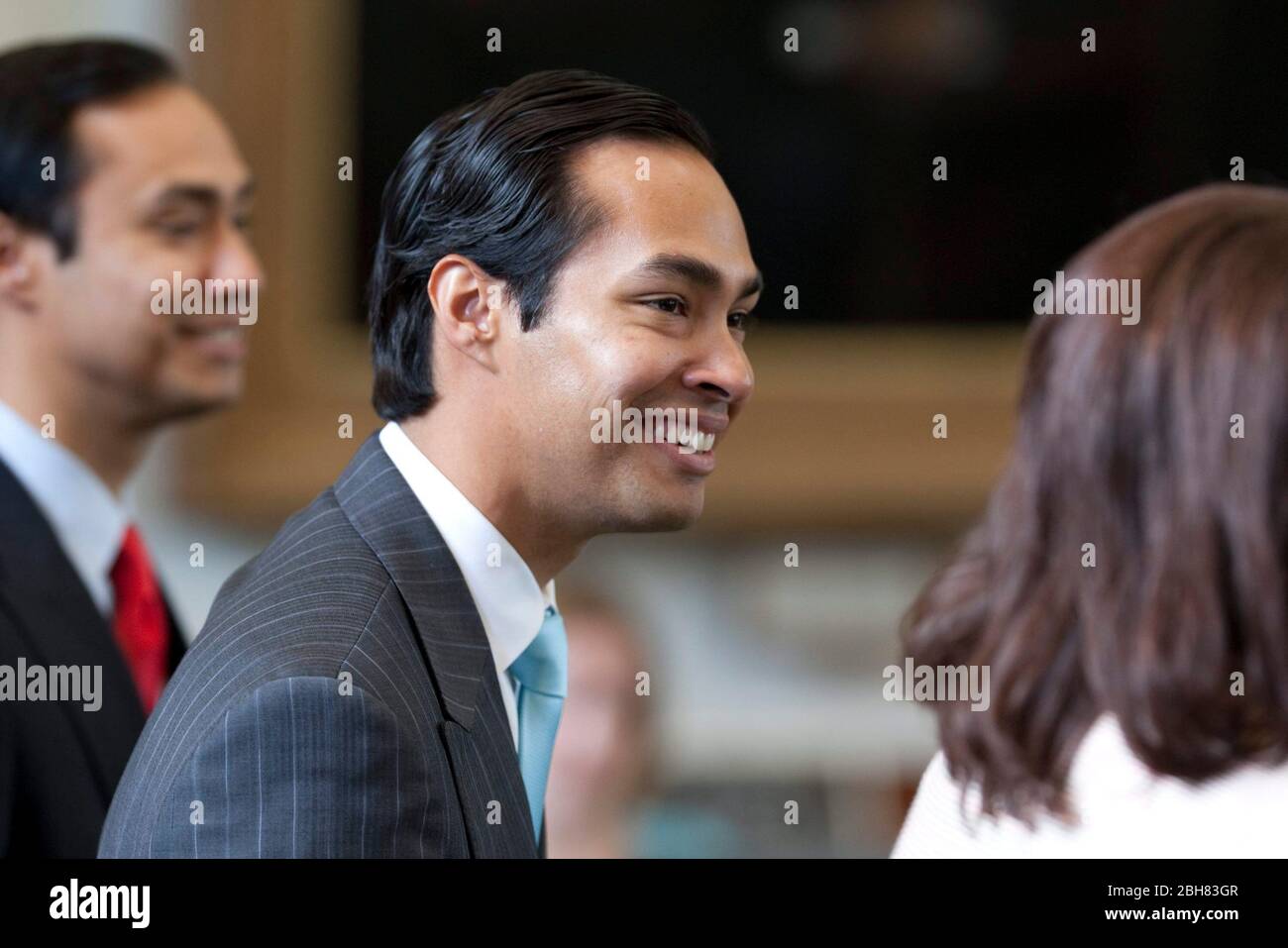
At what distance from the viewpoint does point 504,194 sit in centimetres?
97

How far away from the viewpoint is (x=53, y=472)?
128cm

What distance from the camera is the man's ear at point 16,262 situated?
135cm

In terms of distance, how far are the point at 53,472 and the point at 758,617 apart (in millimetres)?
Answer: 1602

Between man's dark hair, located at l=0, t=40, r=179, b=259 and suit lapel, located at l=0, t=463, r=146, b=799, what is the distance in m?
0.23

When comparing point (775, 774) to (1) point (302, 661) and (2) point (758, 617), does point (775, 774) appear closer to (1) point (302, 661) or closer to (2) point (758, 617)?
(2) point (758, 617)

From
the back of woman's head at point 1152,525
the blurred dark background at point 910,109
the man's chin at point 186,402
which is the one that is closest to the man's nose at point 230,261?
the man's chin at point 186,402

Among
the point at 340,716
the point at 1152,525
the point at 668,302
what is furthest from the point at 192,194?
the point at 1152,525

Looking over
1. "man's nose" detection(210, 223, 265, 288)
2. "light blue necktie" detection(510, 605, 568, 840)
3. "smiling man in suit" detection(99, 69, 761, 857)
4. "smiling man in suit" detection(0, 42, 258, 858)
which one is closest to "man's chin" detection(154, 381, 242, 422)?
"smiling man in suit" detection(0, 42, 258, 858)

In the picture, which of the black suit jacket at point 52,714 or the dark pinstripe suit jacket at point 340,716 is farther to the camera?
the black suit jacket at point 52,714

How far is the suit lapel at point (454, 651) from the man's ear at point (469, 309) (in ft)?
0.27

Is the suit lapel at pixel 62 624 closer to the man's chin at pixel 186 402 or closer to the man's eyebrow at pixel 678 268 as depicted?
the man's chin at pixel 186 402

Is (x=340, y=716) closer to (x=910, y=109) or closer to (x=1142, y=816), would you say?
(x=1142, y=816)
